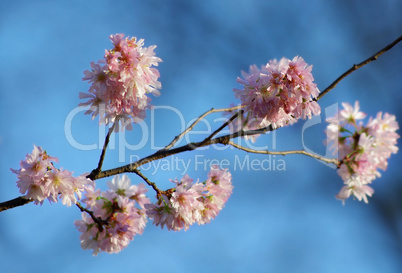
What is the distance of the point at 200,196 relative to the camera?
1841 mm

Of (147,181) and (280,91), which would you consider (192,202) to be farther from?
(280,91)

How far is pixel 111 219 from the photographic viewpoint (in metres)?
1.71

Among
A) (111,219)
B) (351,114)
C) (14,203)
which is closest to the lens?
(14,203)

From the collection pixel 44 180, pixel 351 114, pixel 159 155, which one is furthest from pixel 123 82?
pixel 351 114

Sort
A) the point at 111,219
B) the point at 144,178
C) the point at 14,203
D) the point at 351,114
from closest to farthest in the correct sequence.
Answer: the point at 14,203, the point at 144,178, the point at 111,219, the point at 351,114

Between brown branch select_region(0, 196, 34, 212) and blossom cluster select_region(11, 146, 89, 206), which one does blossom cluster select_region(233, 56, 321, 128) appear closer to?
blossom cluster select_region(11, 146, 89, 206)

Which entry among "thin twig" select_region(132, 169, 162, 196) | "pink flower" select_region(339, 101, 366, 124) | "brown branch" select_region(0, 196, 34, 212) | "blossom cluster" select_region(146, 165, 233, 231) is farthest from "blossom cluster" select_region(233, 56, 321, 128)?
"brown branch" select_region(0, 196, 34, 212)

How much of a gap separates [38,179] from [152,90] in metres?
0.57

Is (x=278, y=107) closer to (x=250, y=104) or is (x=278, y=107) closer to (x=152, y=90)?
(x=250, y=104)

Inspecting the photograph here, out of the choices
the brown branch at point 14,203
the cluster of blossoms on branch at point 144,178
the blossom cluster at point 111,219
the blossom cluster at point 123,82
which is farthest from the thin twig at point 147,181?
the brown branch at point 14,203

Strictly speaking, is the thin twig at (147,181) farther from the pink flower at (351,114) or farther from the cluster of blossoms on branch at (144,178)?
the pink flower at (351,114)

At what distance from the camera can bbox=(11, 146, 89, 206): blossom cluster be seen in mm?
1588

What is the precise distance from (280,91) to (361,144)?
1.57ft

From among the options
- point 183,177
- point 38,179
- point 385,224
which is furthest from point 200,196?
point 385,224
